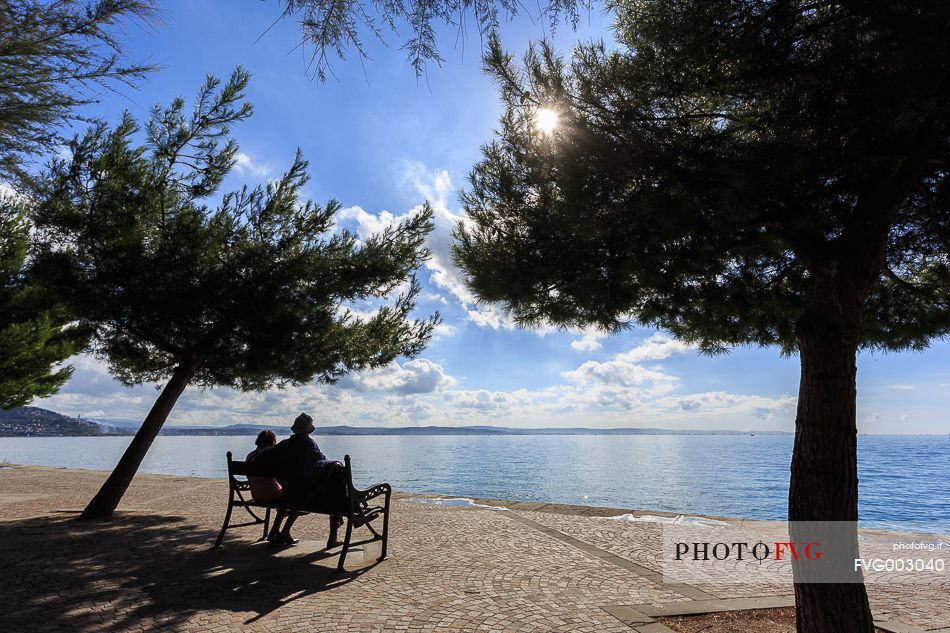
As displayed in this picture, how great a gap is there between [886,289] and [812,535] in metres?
3.56

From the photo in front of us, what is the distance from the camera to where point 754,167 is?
120 inches

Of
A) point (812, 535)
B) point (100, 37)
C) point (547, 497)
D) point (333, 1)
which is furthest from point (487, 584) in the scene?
point (547, 497)

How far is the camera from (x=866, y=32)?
2.75m

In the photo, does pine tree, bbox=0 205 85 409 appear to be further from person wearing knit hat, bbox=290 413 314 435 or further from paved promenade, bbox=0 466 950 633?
person wearing knit hat, bbox=290 413 314 435

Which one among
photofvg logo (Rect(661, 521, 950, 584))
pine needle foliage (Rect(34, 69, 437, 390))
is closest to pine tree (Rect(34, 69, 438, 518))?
pine needle foliage (Rect(34, 69, 437, 390))

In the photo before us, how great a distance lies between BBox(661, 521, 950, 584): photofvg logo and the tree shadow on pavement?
3.51m

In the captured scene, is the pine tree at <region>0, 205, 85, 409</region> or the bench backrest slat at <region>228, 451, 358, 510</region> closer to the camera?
the bench backrest slat at <region>228, 451, 358, 510</region>

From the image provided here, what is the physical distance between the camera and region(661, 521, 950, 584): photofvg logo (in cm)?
312

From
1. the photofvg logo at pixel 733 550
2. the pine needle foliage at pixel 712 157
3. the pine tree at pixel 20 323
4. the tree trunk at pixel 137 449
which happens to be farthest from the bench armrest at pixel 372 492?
the pine tree at pixel 20 323

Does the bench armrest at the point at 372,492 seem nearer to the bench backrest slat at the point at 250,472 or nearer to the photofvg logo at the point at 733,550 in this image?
the bench backrest slat at the point at 250,472

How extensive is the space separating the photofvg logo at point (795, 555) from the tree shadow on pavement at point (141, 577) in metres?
3.51

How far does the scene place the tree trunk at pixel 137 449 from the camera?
7.61 metres

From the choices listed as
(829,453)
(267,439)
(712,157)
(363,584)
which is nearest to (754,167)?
(712,157)

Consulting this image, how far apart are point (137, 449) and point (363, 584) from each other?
215 inches
